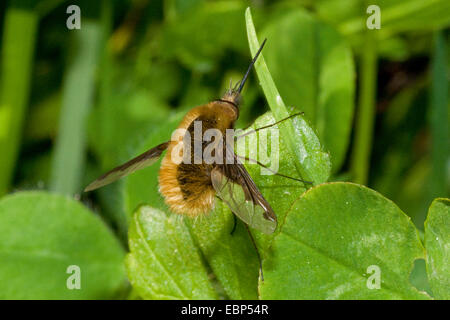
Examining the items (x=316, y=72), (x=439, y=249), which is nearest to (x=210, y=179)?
(x=439, y=249)

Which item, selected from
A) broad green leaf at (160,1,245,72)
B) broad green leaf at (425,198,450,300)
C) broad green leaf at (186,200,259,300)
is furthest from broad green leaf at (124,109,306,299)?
broad green leaf at (160,1,245,72)

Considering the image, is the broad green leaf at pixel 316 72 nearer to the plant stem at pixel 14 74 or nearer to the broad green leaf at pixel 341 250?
the broad green leaf at pixel 341 250

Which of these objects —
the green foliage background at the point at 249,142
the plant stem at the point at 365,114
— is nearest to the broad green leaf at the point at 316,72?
the green foliage background at the point at 249,142

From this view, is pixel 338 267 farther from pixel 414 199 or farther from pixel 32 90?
pixel 32 90

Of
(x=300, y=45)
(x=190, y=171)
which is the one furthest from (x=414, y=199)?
(x=190, y=171)
